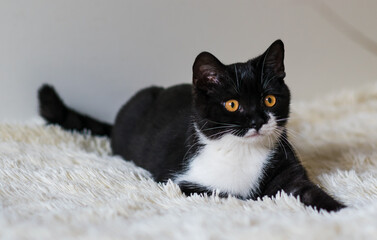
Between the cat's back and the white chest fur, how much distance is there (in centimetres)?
15

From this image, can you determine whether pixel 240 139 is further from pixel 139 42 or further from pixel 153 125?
pixel 139 42

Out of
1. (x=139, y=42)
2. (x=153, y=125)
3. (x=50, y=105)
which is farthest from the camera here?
(x=139, y=42)

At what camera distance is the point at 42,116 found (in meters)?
1.84

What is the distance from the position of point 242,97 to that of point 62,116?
0.99m

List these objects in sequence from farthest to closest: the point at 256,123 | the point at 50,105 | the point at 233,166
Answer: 1. the point at 50,105
2. the point at 233,166
3. the point at 256,123

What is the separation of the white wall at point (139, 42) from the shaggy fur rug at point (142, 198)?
0.81ft

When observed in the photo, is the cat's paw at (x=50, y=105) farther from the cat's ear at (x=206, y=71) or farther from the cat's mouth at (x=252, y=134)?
the cat's mouth at (x=252, y=134)

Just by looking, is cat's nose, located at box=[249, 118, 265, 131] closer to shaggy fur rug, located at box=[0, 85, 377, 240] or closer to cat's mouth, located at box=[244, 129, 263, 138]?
cat's mouth, located at box=[244, 129, 263, 138]

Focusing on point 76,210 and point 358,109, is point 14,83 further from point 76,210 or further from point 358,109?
point 358,109

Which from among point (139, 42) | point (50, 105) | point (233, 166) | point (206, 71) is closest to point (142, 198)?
point (233, 166)

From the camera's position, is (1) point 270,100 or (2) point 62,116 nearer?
(1) point 270,100

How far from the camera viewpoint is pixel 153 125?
158 centimetres

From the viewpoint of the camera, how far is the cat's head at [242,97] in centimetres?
112

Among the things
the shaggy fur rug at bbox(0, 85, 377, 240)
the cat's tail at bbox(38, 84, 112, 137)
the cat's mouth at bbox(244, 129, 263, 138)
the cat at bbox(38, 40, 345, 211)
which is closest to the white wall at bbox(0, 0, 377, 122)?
the cat's tail at bbox(38, 84, 112, 137)
